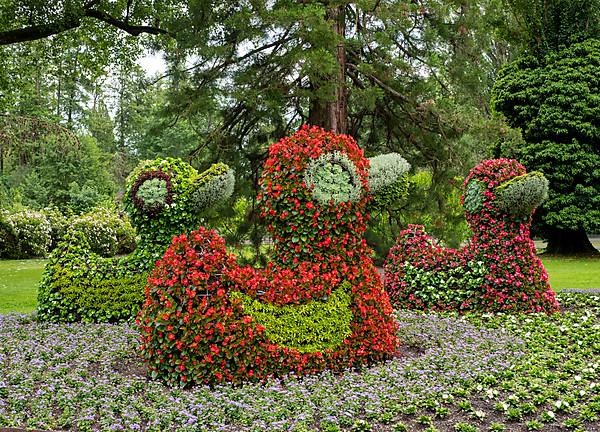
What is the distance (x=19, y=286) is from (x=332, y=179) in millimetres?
9788

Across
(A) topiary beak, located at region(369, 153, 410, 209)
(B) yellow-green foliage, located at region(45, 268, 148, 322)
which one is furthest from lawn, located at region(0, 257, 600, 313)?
(A) topiary beak, located at region(369, 153, 410, 209)

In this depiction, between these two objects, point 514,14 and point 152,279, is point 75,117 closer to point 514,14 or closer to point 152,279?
point 514,14

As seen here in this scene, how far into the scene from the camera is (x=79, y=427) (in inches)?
160

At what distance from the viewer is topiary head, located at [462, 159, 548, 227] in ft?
25.4

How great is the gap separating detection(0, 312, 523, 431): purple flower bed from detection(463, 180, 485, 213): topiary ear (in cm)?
216

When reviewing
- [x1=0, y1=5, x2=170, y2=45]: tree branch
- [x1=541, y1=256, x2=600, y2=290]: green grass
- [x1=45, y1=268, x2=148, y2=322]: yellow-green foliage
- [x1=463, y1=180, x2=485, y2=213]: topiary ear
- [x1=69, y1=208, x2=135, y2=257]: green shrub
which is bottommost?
[x1=541, y1=256, x2=600, y2=290]: green grass

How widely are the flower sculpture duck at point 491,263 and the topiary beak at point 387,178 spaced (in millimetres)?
2475

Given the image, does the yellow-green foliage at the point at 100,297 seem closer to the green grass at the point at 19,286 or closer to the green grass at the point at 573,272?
the green grass at the point at 19,286

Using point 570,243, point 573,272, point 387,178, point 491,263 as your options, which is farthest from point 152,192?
point 570,243

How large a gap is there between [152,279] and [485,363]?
303 centimetres

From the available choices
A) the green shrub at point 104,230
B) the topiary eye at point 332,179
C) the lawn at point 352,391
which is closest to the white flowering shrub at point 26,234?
the green shrub at point 104,230

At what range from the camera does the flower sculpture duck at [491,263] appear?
8023mm

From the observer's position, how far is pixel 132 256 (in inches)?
320

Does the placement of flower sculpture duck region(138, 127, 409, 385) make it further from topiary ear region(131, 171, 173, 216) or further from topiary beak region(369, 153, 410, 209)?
topiary ear region(131, 171, 173, 216)
